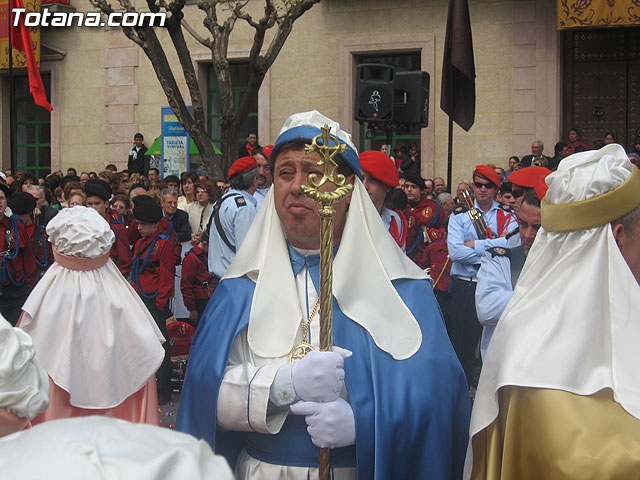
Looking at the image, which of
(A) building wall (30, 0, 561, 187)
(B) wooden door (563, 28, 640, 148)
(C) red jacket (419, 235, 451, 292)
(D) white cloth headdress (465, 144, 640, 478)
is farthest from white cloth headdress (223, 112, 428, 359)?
(B) wooden door (563, 28, 640, 148)

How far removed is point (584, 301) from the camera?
Result: 6.86ft

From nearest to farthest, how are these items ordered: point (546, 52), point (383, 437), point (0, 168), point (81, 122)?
point (383, 437), point (546, 52), point (81, 122), point (0, 168)

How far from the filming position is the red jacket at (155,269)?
22.2 ft

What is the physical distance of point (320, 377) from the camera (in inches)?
90.9

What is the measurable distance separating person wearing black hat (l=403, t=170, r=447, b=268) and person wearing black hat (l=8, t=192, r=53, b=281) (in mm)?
3517

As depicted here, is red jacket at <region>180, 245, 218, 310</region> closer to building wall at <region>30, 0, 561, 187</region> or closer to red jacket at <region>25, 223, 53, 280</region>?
red jacket at <region>25, 223, 53, 280</region>

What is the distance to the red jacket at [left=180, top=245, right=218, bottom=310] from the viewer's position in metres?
7.62

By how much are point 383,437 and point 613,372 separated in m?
0.76

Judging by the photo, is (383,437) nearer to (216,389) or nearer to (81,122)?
(216,389)

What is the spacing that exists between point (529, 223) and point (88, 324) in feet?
7.52

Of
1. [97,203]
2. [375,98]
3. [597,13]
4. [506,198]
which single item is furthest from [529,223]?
[597,13]

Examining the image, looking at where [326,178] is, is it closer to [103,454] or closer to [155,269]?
[103,454]

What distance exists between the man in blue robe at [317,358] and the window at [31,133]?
1845 cm

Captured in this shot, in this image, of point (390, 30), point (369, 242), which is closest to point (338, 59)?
point (390, 30)
